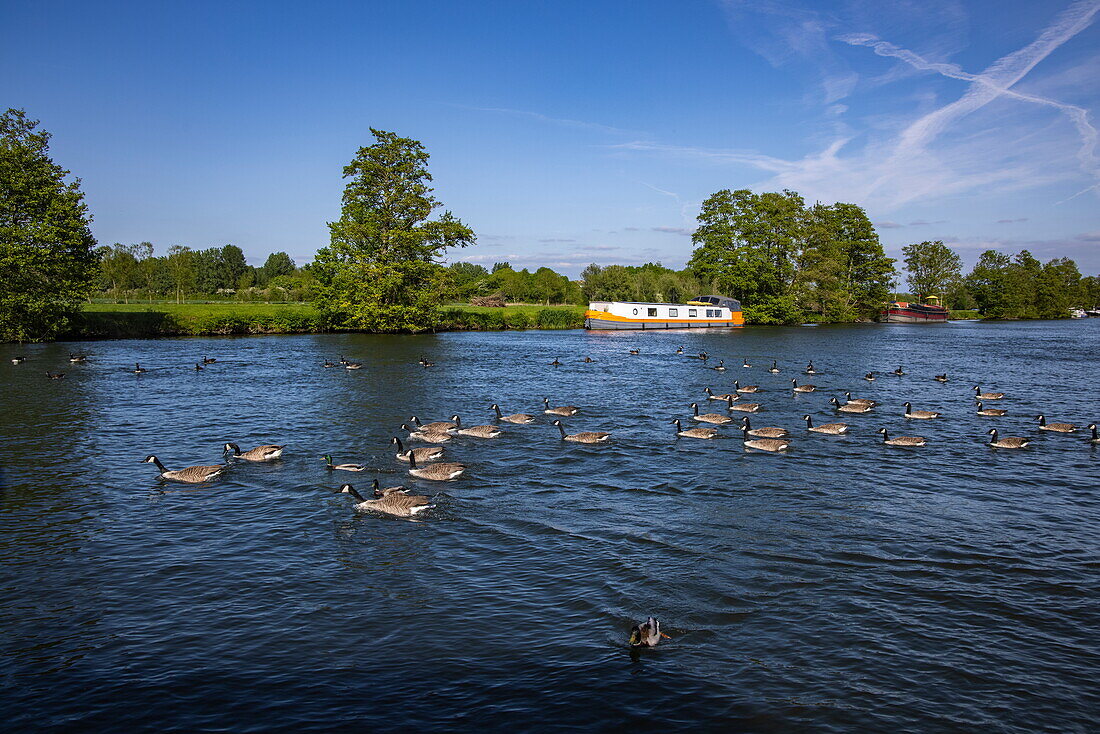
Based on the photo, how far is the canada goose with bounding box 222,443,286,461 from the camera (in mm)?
23719

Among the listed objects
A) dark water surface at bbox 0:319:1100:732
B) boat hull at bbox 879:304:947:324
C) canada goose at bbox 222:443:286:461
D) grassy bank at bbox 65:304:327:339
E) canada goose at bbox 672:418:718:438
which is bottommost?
dark water surface at bbox 0:319:1100:732

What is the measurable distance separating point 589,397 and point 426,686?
28.1 m

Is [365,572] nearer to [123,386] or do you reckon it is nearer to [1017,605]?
[1017,605]

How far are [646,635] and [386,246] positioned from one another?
244ft

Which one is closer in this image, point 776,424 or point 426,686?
point 426,686

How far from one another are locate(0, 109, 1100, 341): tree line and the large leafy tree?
0.53ft

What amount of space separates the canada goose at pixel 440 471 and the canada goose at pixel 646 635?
1088 centimetres

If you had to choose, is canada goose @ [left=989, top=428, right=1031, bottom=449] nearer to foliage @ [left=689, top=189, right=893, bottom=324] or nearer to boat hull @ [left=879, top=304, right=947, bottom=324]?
foliage @ [left=689, top=189, right=893, bottom=324]

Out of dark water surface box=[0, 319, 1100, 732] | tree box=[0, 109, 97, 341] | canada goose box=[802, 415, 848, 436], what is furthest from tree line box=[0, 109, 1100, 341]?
canada goose box=[802, 415, 848, 436]

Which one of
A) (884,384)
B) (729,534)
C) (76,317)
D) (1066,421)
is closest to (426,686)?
(729,534)

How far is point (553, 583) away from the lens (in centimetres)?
1435

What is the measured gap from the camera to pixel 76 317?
65125 mm

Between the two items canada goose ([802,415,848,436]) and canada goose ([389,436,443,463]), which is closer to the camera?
canada goose ([389,436,443,463])

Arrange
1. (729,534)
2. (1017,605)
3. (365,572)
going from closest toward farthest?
(1017,605)
(365,572)
(729,534)
